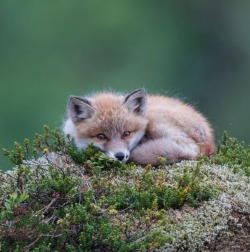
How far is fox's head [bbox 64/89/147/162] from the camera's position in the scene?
6598 millimetres

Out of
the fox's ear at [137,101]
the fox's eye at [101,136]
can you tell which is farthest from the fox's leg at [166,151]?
the fox's ear at [137,101]

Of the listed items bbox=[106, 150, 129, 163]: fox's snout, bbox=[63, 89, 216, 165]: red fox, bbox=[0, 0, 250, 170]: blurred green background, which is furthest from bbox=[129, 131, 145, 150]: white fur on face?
bbox=[0, 0, 250, 170]: blurred green background

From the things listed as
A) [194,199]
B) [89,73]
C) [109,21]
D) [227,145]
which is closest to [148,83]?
[89,73]

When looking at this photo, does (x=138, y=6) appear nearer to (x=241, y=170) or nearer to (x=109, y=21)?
(x=109, y=21)

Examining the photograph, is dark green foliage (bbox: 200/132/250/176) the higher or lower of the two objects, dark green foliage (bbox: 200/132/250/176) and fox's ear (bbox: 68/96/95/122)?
the lower

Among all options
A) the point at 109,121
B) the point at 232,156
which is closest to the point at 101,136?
the point at 109,121

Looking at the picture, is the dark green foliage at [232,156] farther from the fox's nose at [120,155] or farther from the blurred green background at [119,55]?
the blurred green background at [119,55]

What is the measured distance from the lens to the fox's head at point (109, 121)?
6.60m

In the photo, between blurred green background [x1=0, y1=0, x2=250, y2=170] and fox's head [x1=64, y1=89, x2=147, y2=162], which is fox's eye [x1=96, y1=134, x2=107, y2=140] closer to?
fox's head [x1=64, y1=89, x2=147, y2=162]

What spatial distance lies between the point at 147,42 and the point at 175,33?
166cm

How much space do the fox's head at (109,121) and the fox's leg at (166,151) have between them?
23 cm

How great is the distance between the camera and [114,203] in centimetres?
494

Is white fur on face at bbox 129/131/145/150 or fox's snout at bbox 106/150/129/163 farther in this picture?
white fur on face at bbox 129/131/145/150

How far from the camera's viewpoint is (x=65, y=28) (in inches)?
789
